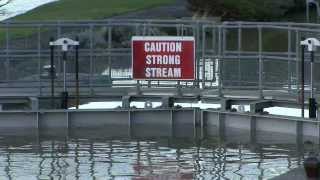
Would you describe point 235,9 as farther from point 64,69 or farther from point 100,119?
point 64,69

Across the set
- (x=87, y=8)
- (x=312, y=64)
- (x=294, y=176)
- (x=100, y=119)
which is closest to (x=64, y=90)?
(x=100, y=119)

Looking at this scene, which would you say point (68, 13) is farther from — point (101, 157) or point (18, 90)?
point (101, 157)

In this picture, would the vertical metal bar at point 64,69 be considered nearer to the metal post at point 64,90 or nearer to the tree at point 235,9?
the metal post at point 64,90

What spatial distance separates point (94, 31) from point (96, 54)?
1.74 meters

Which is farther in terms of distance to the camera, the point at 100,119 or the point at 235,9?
the point at 235,9

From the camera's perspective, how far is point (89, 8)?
82.2 meters

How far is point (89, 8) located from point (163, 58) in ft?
196

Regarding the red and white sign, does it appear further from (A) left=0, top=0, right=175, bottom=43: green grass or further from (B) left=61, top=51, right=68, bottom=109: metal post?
(A) left=0, top=0, right=175, bottom=43: green grass

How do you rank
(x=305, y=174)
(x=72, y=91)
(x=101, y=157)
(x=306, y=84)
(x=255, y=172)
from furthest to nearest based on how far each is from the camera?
(x=72, y=91), (x=306, y=84), (x=101, y=157), (x=255, y=172), (x=305, y=174)

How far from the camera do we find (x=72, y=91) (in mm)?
23859

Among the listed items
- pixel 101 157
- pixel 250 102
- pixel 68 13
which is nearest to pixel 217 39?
pixel 250 102

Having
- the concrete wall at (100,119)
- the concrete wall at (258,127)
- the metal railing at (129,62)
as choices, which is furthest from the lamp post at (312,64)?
the concrete wall at (100,119)

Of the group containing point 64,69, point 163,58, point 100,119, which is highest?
point 163,58

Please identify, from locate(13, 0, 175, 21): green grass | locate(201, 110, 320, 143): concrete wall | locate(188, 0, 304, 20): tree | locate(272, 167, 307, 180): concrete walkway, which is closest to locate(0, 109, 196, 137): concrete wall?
locate(201, 110, 320, 143): concrete wall
